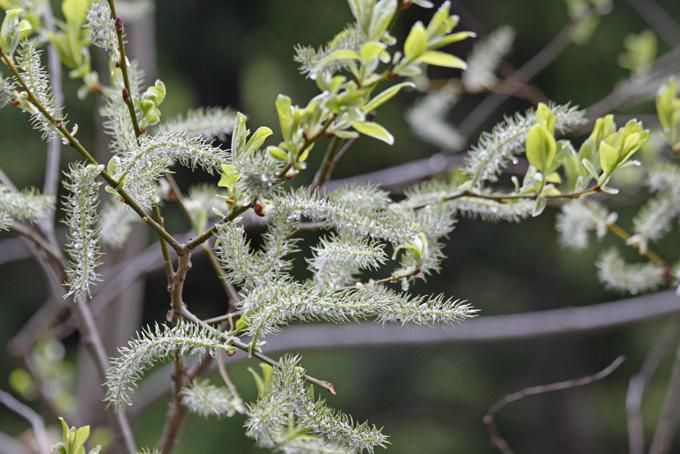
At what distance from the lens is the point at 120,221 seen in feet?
1.76

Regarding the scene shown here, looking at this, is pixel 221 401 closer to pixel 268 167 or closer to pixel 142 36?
pixel 268 167

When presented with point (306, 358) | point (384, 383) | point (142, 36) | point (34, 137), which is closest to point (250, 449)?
point (306, 358)

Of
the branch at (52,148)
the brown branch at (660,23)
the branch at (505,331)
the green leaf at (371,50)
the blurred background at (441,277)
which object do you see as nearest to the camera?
the green leaf at (371,50)

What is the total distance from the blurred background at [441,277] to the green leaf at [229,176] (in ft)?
6.22

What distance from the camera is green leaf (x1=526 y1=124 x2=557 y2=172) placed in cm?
→ 39

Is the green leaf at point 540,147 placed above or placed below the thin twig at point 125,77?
above

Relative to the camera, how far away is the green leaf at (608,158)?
396 mm

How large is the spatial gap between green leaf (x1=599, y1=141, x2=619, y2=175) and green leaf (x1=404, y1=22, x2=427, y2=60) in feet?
0.38

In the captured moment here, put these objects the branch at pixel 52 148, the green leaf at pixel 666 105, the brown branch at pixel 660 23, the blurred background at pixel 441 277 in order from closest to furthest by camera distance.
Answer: the green leaf at pixel 666 105
the branch at pixel 52 148
the brown branch at pixel 660 23
the blurred background at pixel 441 277

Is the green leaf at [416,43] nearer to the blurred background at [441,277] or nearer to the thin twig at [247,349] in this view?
the thin twig at [247,349]

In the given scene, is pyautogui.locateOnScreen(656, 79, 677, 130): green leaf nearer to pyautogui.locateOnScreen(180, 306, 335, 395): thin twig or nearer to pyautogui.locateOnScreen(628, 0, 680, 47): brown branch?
pyautogui.locateOnScreen(180, 306, 335, 395): thin twig

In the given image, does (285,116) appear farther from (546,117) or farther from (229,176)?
(546,117)

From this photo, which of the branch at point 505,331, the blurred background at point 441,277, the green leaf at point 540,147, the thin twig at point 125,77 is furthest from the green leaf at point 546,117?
the blurred background at point 441,277

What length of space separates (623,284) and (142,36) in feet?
3.21
